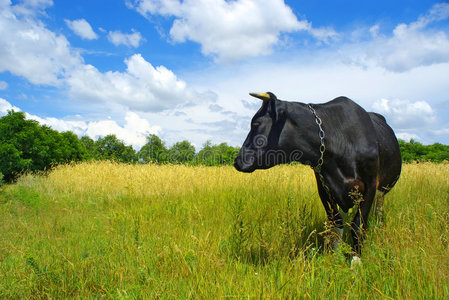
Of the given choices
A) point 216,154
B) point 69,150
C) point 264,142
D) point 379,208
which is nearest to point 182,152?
point 216,154

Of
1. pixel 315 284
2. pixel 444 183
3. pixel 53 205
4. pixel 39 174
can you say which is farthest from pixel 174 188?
pixel 39 174

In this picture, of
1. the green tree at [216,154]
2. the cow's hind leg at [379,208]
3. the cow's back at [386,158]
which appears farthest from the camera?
the green tree at [216,154]

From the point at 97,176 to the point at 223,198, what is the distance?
6.91 meters

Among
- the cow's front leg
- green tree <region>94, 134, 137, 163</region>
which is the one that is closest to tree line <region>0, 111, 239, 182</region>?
green tree <region>94, 134, 137, 163</region>

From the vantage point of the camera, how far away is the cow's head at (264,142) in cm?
331

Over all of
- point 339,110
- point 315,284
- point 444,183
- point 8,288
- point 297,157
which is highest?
point 339,110

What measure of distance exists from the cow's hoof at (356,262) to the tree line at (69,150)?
1050 centimetres

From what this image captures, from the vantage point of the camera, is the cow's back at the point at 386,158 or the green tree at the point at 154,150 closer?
the cow's back at the point at 386,158

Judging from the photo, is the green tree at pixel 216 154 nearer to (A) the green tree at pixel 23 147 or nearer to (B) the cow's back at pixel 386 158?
(A) the green tree at pixel 23 147

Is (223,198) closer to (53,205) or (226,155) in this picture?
(53,205)

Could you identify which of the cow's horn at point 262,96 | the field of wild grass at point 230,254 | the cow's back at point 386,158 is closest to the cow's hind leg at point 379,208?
the field of wild grass at point 230,254

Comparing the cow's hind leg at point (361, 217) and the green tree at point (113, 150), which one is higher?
the green tree at point (113, 150)

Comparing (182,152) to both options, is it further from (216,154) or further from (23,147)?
(23,147)

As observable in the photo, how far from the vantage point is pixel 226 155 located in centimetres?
1844
